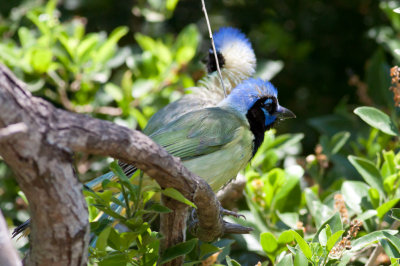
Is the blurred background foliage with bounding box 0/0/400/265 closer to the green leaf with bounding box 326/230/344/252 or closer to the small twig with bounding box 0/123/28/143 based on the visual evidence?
the green leaf with bounding box 326/230/344/252

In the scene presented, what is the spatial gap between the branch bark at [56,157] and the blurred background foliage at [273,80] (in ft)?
0.71

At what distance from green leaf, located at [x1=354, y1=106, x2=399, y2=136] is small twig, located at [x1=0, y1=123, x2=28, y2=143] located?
1975mm

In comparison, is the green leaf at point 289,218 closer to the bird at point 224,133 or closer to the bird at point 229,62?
the bird at point 224,133

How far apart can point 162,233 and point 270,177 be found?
1.05m

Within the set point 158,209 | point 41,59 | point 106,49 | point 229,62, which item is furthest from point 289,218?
point 41,59

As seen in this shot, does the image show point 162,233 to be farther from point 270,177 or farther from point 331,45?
point 331,45

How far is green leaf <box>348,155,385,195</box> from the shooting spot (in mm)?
2941

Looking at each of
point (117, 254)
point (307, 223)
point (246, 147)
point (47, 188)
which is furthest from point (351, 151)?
point (47, 188)

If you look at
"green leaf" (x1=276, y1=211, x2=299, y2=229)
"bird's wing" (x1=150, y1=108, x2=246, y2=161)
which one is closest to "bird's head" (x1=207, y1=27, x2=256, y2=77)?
"bird's wing" (x1=150, y1=108, x2=246, y2=161)

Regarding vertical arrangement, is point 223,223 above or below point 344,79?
above

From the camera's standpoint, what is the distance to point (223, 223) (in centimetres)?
246

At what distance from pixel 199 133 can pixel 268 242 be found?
810 mm

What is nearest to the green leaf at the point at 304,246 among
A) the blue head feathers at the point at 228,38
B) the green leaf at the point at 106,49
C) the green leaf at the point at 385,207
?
the green leaf at the point at 385,207

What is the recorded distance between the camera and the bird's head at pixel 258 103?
11.0ft
